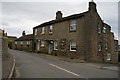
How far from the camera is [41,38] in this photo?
2980 cm

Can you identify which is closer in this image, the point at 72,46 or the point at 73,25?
the point at 72,46

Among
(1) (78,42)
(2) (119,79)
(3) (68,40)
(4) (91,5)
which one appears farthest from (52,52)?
(2) (119,79)

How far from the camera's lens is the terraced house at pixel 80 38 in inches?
800

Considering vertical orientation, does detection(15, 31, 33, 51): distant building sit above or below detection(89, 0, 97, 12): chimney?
below

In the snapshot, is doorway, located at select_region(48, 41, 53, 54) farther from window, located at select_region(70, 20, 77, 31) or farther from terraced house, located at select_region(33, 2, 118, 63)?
window, located at select_region(70, 20, 77, 31)

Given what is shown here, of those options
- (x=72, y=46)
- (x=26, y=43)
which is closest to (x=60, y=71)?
(x=72, y=46)

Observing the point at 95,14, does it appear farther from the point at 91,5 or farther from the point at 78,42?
the point at 78,42

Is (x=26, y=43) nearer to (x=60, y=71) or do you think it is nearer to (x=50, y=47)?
(x=50, y=47)

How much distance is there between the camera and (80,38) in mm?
20469

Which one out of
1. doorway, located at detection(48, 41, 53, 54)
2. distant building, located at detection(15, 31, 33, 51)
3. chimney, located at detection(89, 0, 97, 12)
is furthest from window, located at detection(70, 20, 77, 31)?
distant building, located at detection(15, 31, 33, 51)

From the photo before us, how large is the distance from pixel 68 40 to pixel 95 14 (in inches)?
236

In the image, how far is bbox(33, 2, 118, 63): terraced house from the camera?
20312 mm

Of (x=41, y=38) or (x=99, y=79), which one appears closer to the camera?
(x=99, y=79)

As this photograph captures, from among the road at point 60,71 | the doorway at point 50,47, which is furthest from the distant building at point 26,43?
the road at point 60,71
